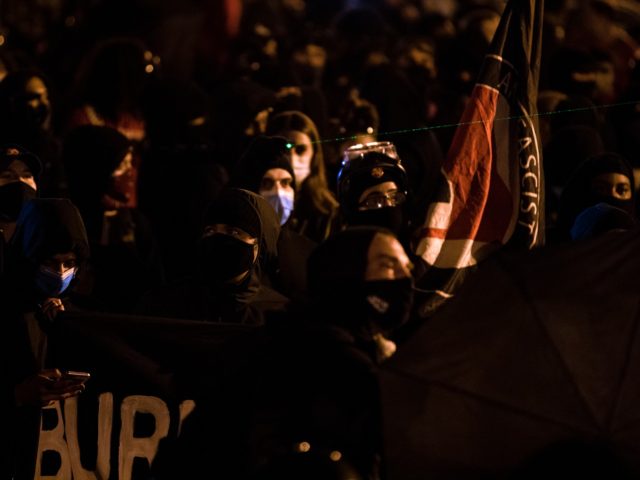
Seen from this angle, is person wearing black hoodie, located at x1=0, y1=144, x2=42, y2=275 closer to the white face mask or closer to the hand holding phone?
the hand holding phone

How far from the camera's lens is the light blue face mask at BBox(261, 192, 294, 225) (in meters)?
8.20

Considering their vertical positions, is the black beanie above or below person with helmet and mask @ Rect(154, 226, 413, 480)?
below

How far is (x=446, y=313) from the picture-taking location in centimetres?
548

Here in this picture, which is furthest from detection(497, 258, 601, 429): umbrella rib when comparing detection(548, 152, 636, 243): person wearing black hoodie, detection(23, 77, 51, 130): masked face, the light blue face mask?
detection(23, 77, 51, 130): masked face

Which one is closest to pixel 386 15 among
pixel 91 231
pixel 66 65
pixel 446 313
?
pixel 66 65

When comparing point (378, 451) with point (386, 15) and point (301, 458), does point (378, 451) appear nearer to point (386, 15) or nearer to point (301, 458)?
point (301, 458)

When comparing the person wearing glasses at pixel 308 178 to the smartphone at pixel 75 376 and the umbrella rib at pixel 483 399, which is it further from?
the umbrella rib at pixel 483 399

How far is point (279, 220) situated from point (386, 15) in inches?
507

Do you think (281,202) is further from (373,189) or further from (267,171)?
(373,189)

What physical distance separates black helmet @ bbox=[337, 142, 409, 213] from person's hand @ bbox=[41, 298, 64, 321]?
166 centimetres

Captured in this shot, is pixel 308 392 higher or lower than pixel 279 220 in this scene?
higher

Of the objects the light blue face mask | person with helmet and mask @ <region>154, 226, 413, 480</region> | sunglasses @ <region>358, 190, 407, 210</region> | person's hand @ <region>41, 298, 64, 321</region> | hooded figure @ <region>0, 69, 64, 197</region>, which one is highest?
person with helmet and mask @ <region>154, 226, 413, 480</region>

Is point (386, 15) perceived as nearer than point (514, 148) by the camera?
No

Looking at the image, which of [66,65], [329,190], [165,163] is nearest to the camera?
[329,190]
